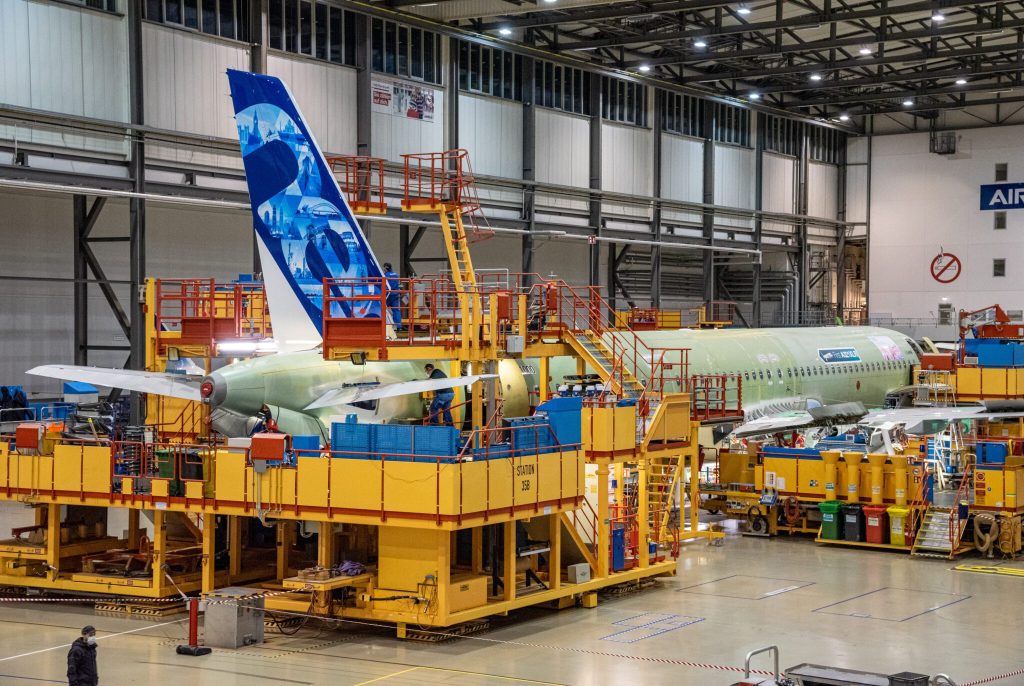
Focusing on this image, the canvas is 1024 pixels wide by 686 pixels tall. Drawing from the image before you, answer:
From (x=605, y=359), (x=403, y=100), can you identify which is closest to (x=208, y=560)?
(x=605, y=359)

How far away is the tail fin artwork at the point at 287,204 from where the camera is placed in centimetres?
2225

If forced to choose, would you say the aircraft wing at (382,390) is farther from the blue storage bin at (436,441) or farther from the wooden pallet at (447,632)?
the wooden pallet at (447,632)

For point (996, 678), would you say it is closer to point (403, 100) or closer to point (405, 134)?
point (405, 134)

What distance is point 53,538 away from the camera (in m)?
20.6

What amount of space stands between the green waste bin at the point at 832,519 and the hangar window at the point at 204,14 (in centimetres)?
2242

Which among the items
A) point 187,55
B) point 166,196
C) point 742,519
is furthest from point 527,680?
point 187,55

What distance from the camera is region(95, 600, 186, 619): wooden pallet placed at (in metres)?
19.6

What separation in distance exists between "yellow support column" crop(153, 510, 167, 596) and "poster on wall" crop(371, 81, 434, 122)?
24604 millimetres

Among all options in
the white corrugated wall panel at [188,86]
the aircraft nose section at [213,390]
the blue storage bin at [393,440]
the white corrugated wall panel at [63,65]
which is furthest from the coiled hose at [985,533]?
the white corrugated wall panel at [63,65]

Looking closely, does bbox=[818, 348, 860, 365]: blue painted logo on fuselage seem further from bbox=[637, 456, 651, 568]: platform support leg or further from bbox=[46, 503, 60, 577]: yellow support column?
bbox=[46, 503, 60, 577]: yellow support column

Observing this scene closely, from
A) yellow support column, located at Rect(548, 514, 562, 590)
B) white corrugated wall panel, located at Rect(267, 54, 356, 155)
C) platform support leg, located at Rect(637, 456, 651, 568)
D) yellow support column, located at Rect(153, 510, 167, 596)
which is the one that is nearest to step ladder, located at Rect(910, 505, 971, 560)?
platform support leg, located at Rect(637, 456, 651, 568)

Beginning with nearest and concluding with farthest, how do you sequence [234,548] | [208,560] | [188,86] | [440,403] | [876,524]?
[208,560], [234,548], [440,403], [876,524], [188,86]

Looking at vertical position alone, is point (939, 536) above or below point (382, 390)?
below

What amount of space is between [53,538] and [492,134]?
97.1 ft
